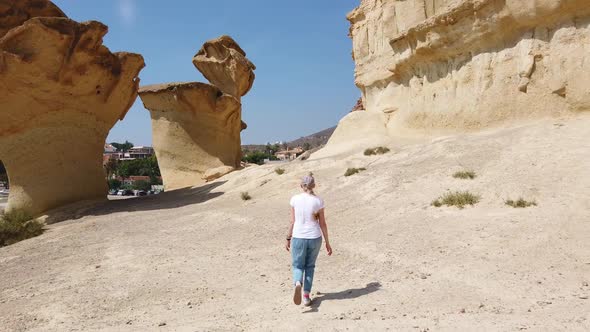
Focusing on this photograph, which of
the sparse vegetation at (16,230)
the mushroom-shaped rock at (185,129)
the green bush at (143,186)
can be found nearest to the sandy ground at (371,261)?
the sparse vegetation at (16,230)

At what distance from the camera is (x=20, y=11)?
37.1 ft

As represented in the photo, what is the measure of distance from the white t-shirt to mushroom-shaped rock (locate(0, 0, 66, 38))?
11.0 m

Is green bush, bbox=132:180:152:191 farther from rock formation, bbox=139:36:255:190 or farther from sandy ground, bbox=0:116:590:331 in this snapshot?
sandy ground, bbox=0:116:590:331

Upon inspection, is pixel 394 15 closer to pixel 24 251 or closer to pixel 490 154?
pixel 490 154

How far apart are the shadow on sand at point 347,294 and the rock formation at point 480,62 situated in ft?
23.5

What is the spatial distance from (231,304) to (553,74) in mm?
8336

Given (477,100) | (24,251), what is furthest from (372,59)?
(24,251)

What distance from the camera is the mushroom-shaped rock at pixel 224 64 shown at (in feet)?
70.7

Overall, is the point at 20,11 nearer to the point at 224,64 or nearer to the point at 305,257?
the point at 224,64

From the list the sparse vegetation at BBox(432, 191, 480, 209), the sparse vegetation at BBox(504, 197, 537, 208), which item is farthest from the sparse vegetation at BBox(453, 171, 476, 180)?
the sparse vegetation at BBox(504, 197, 537, 208)

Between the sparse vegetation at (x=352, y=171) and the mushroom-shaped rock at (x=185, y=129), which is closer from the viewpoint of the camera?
the sparse vegetation at (x=352, y=171)

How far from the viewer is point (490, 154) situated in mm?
7867

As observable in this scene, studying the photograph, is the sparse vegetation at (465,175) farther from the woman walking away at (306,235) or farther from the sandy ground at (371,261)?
the woman walking away at (306,235)

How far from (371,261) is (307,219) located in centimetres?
127
